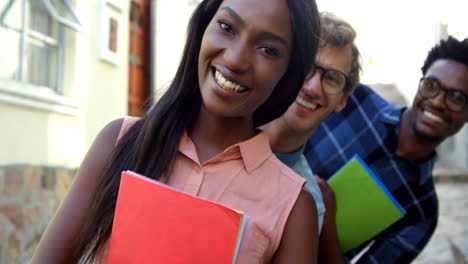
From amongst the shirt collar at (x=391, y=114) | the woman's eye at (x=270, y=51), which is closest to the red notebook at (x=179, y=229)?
the woman's eye at (x=270, y=51)

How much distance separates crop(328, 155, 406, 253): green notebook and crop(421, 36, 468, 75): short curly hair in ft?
3.39

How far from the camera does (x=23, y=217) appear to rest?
13.2 feet

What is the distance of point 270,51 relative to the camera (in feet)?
4.41

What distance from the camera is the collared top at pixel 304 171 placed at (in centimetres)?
191

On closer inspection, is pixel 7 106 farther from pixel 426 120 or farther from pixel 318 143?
pixel 426 120

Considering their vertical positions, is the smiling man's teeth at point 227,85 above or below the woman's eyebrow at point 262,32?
below

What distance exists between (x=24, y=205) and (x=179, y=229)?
3.31 meters

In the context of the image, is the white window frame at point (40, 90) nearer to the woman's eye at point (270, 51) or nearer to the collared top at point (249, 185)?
the collared top at point (249, 185)

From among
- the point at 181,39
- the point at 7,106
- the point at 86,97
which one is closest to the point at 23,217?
the point at 7,106

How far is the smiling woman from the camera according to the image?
1.25 meters

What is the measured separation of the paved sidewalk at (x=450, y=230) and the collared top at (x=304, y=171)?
7.80ft

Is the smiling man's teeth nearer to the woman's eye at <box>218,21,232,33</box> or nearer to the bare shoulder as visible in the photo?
the woman's eye at <box>218,21,232,33</box>

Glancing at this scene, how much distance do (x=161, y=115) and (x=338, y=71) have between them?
1.01 m

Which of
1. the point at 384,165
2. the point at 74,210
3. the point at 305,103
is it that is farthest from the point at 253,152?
the point at 384,165
